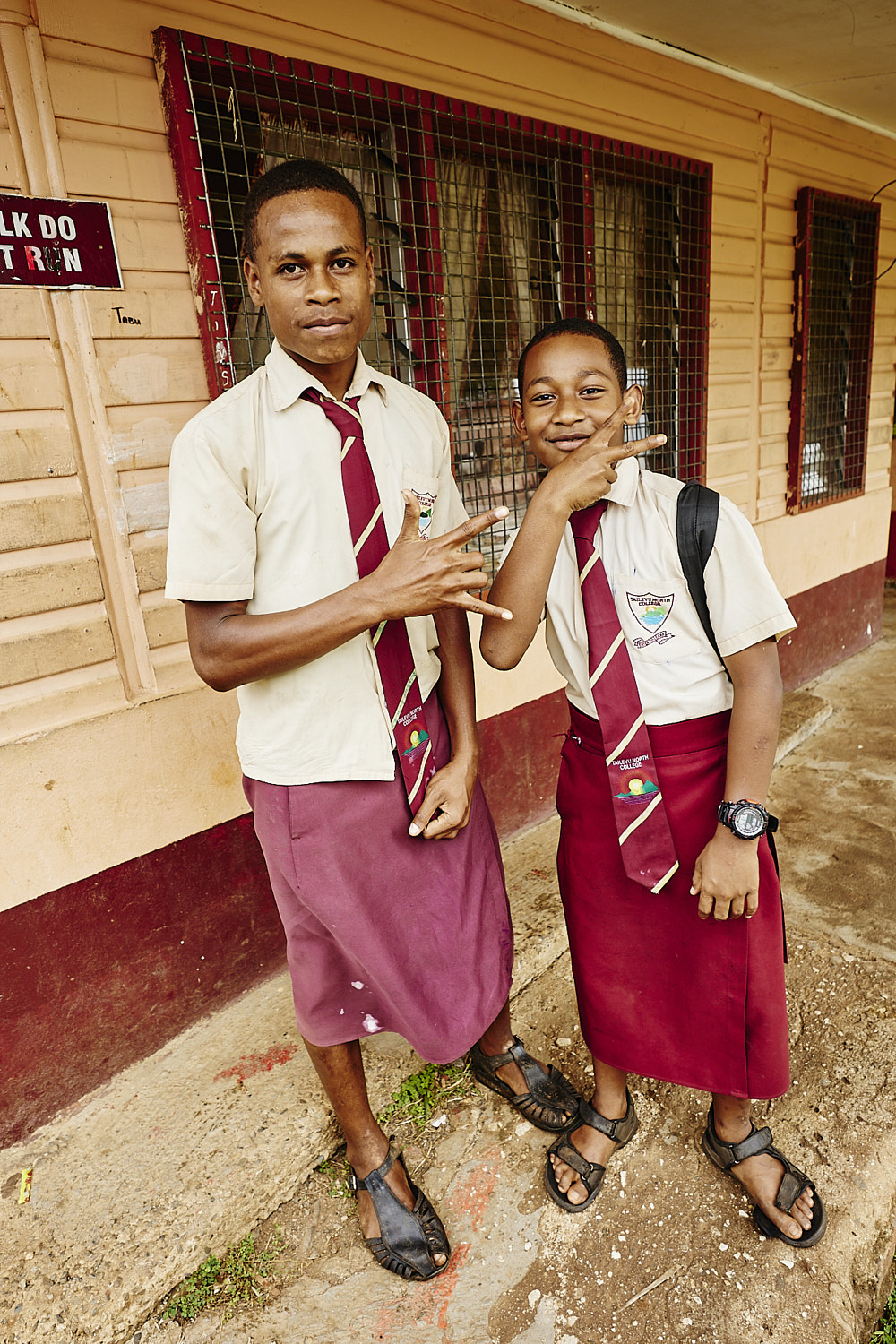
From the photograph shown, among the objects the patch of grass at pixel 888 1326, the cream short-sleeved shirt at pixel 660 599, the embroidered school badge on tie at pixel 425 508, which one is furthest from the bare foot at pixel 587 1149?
the embroidered school badge on tie at pixel 425 508

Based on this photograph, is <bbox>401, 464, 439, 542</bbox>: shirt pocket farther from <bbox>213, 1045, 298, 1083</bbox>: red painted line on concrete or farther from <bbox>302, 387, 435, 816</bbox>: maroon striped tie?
<bbox>213, 1045, 298, 1083</bbox>: red painted line on concrete

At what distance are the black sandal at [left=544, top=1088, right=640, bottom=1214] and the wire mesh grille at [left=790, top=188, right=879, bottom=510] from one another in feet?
12.6

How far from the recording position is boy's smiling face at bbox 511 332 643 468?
157 centimetres

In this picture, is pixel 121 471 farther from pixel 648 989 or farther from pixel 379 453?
pixel 648 989

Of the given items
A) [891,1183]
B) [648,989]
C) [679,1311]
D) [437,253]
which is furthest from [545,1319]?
[437,253]

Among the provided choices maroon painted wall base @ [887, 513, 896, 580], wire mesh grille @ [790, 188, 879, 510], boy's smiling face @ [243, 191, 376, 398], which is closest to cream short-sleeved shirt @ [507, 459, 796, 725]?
boy's smiling face @ [243, 191, 376, 398]

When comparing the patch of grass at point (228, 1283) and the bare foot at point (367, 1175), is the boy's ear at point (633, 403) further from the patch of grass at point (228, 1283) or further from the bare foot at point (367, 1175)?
the patch of grass at point (228, 1283)

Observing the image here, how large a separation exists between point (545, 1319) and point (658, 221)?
13.5 feet

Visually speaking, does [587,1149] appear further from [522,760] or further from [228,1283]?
[522,760]

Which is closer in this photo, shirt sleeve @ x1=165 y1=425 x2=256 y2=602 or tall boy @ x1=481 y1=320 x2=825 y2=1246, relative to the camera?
shirt sleeve @ x1=165 y1=425 x2=256 y2=602

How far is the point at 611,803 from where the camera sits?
174cm

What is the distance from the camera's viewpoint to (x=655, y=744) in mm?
1657

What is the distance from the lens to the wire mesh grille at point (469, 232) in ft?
7.47

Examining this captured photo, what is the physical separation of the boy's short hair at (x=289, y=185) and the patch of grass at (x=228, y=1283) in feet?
7.11
